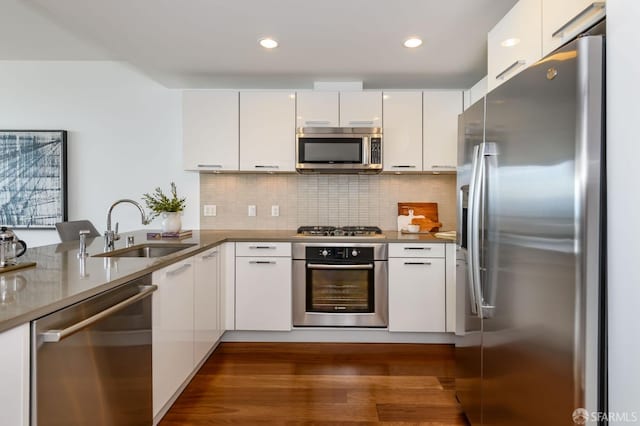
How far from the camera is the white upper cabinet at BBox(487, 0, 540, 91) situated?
5.53 feet

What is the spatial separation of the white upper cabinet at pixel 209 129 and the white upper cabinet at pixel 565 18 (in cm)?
251

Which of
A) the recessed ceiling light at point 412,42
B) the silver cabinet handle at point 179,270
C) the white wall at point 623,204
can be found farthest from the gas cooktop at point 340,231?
the white wall at point 623,204

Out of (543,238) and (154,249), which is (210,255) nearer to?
(154,249)

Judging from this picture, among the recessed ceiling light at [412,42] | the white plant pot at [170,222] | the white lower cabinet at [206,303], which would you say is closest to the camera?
the white lower cabinet at [206,303]

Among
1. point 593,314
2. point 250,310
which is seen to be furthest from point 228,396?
point 593,314

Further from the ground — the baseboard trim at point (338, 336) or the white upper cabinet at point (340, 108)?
the white upper cabinet at point (340, 108)

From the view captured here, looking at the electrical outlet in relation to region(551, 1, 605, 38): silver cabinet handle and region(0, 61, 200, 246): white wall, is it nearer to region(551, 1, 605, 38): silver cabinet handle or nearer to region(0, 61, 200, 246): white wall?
region(0, 61, 200, 246): white wall

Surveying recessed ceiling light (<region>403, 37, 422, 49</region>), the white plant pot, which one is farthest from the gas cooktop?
recessed ceiling light (<region>403, 37, 422, 49</region>)

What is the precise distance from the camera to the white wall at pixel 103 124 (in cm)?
373

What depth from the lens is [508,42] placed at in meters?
1.94

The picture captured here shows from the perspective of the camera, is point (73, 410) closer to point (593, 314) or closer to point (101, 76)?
point (593, 314)

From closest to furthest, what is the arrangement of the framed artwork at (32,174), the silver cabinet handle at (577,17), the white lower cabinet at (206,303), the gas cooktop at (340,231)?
the silver cabinet handle at (577,17) < the white lower cabinet at (206,303) < the gas cooktop at (340,231) < the framed artwork at (32,174)

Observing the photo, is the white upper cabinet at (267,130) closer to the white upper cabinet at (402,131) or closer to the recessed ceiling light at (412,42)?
the white upper cabinet at (402,131)

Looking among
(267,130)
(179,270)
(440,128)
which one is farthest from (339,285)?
(440,128)
